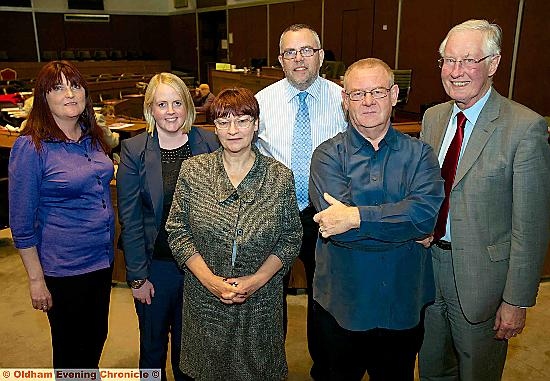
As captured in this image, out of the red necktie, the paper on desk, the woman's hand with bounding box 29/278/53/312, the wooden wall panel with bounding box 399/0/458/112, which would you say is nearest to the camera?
the red necktie

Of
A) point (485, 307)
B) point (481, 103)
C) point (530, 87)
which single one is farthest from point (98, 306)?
point (530, 87)

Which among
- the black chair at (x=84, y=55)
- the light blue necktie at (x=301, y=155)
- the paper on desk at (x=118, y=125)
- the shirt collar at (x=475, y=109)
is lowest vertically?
the paper on desk at (x=118, y=125)

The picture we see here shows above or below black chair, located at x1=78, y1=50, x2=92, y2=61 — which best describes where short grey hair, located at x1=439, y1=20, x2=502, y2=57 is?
below

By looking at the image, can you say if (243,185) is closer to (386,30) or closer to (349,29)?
(386,30)

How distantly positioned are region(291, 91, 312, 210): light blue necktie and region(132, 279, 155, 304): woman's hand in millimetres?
803

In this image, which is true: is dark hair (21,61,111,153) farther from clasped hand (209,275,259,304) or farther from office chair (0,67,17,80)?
office chair (0,67,17,80)

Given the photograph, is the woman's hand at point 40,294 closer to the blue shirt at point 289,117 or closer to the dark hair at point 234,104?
the dark hair at point 234,104

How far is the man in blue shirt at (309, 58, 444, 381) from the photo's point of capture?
60.7 inches

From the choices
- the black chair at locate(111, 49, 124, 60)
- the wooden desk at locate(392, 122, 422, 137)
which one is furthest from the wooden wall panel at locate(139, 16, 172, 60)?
the wooden desk at locate(392, 122, 422, 137)

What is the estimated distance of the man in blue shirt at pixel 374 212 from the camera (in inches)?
60.7

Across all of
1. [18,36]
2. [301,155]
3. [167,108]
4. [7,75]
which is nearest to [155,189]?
[167,108]

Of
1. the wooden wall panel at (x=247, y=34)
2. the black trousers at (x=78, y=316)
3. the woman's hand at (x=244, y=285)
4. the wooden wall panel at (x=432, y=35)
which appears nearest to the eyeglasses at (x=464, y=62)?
the woman's hand at (x=244, y=285)

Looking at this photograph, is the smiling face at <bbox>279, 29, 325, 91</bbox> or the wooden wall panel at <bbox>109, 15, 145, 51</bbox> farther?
the wooden wall panel at <bbox>109, 15, 145, 51</bbox>

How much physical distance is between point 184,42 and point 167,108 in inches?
660
